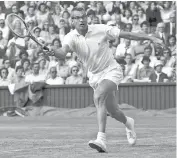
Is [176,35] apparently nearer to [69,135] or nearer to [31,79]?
[31,79]

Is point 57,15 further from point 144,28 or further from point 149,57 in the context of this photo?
point 149,57

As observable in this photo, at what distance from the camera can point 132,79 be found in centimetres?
1697

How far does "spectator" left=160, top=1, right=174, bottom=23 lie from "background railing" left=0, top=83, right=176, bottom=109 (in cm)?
289

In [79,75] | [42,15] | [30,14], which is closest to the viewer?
[79,75]

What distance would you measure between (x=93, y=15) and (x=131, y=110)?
371 cm

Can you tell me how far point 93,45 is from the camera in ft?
26.0

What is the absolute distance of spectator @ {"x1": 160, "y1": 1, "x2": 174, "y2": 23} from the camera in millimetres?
18648

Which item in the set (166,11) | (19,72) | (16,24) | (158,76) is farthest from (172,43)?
(16,24)

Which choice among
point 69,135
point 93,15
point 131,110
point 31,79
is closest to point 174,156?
point 69,135

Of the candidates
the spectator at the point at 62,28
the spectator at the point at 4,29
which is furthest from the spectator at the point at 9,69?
the spectator at the point at 62,28

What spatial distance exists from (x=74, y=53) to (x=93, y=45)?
997cm

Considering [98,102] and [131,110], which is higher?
[98,102]

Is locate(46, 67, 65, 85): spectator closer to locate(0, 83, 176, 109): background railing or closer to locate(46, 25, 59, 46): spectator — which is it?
locate(0, 83, 176, 109): background railing

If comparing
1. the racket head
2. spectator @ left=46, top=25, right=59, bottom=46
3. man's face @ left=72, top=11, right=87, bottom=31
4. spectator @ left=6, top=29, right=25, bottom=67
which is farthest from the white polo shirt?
spectator @ left=46, top=25, right=59, bottom=46
